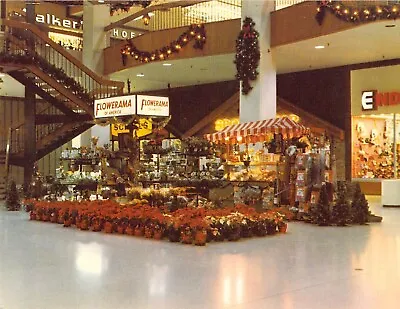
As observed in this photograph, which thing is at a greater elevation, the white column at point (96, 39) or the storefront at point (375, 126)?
the white column at point (96, 39)

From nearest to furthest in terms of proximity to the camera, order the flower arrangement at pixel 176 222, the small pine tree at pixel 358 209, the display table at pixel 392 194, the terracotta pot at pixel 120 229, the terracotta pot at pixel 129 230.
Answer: the flower arrangement at pixel 176 222, the terracotta pot at pixel 129 230, the terracotta pot at pixel 120 229, the small pine tree at pixel 358 209, the display table at pixel 392 194

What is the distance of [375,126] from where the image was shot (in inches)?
786

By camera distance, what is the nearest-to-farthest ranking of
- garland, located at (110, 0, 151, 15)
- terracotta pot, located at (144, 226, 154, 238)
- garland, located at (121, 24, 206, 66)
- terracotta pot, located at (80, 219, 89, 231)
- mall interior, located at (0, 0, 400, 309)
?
mall interior, located at (0, 0, 400, 309)
terracotta pot, located at (144, 226, 154, 238)
terracotta pot, located at (80, 219, 89, 231)
garland, located at (121, 24, 206, 66)
garland, located at (110, 0, 151, 15)

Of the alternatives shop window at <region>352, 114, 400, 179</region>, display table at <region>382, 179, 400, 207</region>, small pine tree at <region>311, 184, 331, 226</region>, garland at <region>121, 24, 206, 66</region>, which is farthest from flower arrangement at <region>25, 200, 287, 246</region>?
shop window at <region>352, 114, 400, 179</region>

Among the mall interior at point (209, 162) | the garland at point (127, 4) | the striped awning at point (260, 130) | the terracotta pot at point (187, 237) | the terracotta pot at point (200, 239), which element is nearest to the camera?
the mall interior at point (209, 162)

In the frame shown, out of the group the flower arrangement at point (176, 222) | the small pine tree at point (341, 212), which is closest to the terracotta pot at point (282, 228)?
the flower arrangement at point (176, 222)

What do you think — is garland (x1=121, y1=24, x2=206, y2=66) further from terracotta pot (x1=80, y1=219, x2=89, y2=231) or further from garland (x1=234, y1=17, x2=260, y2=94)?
terracotta pot (x1=80, y1=219, x2=89, y2=231)

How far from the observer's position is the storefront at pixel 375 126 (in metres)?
19.2

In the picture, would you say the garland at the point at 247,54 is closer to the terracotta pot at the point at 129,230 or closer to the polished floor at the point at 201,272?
the polished floor at the point at 201,272

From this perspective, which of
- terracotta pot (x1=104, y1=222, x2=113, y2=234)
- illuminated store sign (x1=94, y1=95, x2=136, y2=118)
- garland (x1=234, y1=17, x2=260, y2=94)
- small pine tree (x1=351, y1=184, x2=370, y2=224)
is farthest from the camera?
garland (x1=234, y1=17, x2=260, y2=94)

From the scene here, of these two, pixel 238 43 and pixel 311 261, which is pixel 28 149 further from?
pixel 311 261

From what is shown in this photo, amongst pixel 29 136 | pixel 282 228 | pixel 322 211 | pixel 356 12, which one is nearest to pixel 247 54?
pixel 356 12

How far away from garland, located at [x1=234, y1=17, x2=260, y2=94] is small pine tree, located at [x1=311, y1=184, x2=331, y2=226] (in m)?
6.19

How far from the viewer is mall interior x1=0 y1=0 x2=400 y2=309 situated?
257 inches
